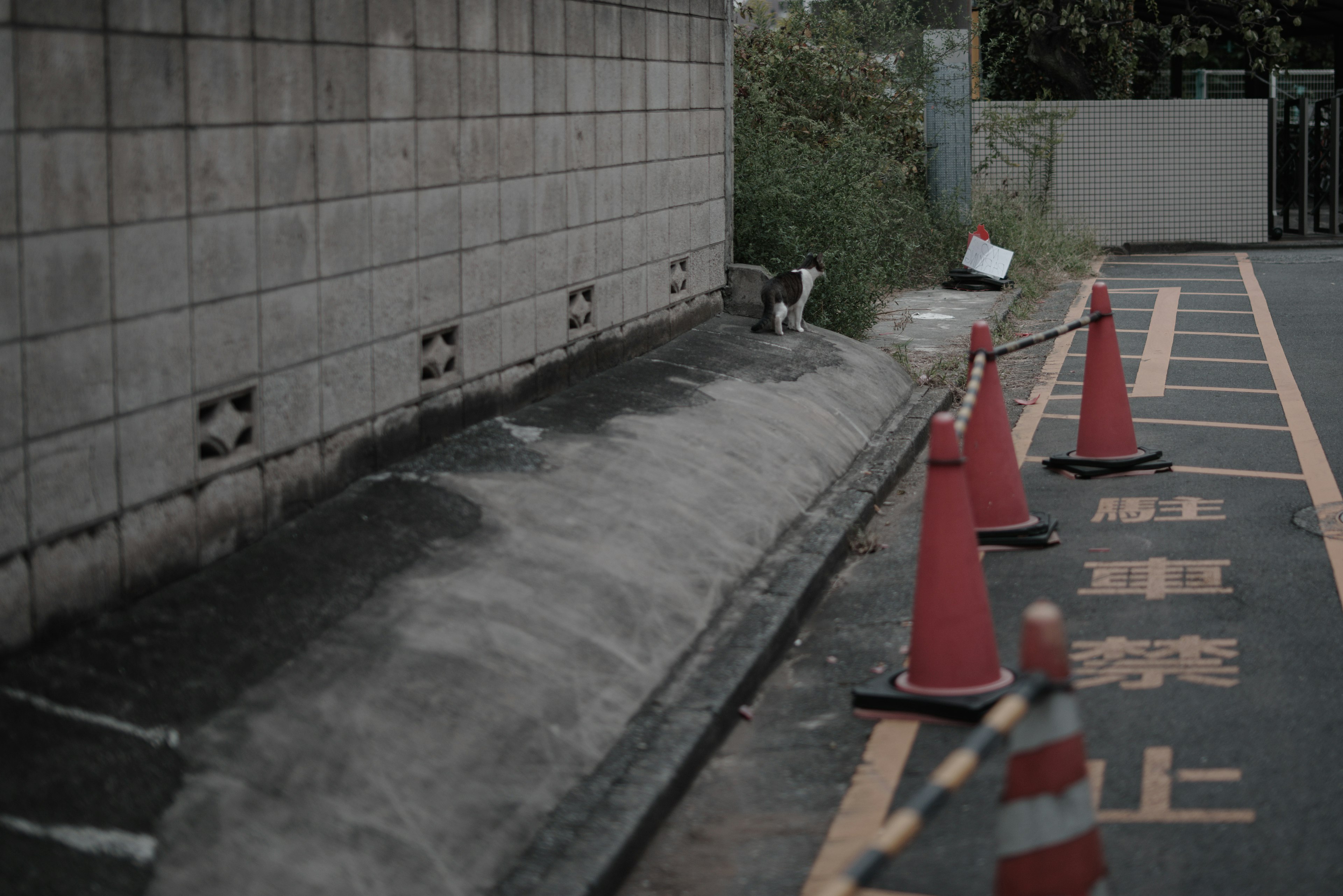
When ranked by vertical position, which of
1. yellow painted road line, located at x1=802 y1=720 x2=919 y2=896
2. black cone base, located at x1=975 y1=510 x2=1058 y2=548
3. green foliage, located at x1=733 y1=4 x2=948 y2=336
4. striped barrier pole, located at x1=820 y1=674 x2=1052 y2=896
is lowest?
yellow painted road line, located at x1=802 y1=720 x2=919 y2=896

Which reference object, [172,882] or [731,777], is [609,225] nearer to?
[731,777]

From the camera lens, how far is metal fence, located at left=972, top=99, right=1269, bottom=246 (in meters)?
19.8

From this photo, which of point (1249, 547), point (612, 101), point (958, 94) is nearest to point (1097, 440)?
point (1249, 547)

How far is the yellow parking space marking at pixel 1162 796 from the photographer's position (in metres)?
4.04

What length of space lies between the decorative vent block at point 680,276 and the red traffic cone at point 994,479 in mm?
2944

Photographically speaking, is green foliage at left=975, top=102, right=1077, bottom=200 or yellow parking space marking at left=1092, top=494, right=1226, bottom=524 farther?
green foliage at left=975, top=102, right=1077, bottom=200

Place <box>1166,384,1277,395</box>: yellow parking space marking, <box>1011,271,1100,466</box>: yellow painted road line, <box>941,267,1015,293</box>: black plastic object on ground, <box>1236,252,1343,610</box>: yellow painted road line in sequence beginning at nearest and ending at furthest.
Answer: <box>1236,252,1343,610</box>: yellow painted road line
<box>1011,271,1100,466</box>: yellow painted road line
<box>1166,384,1277,395</box>: yellow parking space marking
<box>941,267,1015,293</box>: black plastic object on ground

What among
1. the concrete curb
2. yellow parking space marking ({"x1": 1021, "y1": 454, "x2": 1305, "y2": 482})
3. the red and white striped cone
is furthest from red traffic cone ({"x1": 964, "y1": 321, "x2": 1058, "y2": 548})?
the red and white striped cone

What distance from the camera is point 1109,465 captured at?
799cm

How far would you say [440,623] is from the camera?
182 inches

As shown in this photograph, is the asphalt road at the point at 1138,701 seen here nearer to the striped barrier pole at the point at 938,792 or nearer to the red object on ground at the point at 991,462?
the red object on ground at the point at 991,462

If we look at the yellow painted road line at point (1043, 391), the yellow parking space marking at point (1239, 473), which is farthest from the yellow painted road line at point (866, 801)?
the yellow parking space marking at point (1239, 473)

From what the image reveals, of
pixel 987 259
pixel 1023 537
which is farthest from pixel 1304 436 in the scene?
pixel 987 259

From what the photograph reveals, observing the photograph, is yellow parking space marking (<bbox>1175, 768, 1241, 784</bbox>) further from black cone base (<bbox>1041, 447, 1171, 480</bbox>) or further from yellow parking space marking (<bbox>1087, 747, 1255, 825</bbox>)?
black cone base (<bbox>1041, 447, 1171, 480</bbox>)
